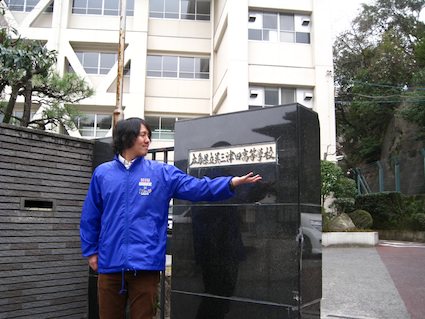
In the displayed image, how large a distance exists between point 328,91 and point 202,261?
14.8 meters

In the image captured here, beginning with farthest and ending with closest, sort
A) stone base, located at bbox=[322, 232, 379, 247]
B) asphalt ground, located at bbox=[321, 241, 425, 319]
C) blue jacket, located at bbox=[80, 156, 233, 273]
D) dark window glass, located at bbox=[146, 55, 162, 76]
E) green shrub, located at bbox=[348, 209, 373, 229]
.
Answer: dark window glass, located at bbox=[146, 55, 162, 76], green shrub, located at bbox=[348, 209, 373, 229], stone base, located at bbox=[322, 232, 379, 247], asphalt ground, located at bbox=[321, 241, 425, 319], blue jacket, located at bbox=[80, 156, 233, 273]

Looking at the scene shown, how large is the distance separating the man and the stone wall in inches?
58.5

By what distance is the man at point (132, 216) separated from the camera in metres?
2.47

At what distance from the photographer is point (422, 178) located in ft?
55.6

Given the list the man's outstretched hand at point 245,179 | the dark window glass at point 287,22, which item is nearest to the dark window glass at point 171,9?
the dark window glass at point 287,22

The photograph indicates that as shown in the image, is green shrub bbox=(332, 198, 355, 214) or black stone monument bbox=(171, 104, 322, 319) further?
→ green shrub bbox=(332, 198, 355, 214)

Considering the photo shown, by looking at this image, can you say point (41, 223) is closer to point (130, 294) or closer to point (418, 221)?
point (130, 294)

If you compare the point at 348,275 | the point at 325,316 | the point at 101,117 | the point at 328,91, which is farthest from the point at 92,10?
the point at 325,316

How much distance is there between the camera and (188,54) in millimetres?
20359

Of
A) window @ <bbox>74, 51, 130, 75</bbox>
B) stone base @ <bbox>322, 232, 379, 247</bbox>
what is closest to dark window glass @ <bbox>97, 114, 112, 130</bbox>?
window @ <bbox>74, 51, 130, 75</bbox>

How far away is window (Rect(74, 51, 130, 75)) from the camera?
19859 millimetres

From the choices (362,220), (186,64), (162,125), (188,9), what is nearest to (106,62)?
(186,64)

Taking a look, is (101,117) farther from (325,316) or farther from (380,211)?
(325,316)

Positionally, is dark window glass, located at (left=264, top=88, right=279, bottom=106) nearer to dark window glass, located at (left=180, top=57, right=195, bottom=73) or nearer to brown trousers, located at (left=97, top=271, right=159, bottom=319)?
dark window glass, located at (left=180, top=57, right=195, bottom=73)
